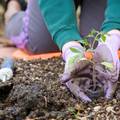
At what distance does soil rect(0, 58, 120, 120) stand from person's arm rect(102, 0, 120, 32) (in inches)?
11.5

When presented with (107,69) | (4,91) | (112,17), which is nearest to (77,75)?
(107,69)

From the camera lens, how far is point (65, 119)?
47.3 inches

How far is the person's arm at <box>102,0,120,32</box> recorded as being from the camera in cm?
162

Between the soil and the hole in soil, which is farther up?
the hole in soil

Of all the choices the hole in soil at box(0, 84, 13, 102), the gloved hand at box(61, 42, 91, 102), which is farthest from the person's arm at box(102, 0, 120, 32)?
the hole in soil at box(0, 84, 13, 102)

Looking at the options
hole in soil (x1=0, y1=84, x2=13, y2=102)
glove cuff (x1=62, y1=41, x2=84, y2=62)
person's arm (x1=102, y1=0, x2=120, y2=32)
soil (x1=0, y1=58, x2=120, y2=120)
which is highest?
person's arm (x1=102, y1=0, x2=120, y2=32)

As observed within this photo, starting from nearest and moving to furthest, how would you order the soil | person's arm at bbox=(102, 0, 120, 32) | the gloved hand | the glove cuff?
the soil
the gloved hand
the glove cuff
person's arm at bbox=(102, 0, 120, 32)

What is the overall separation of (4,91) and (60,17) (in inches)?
17.5

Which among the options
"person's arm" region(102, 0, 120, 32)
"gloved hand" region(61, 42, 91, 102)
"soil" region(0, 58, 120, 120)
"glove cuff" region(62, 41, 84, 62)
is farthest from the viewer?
"person's arm" region(102, 0, 120, 32)

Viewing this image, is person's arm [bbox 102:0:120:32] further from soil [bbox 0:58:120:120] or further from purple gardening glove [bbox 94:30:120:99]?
soil [bbox 0:58:120:120]

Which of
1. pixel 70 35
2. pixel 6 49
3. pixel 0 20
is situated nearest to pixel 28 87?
pixel 70 35

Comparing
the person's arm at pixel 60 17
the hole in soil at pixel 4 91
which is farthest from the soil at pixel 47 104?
the person's arm at pixel 60 17

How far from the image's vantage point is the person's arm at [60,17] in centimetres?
167

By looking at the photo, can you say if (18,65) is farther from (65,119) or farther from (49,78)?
(65,119)
